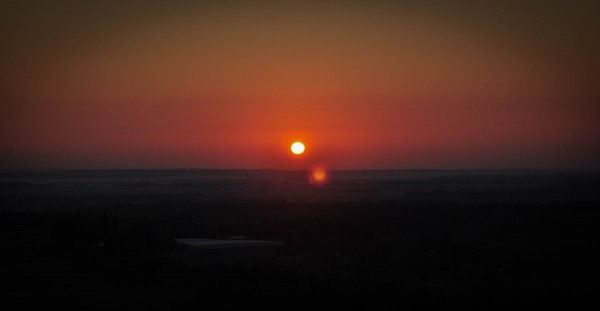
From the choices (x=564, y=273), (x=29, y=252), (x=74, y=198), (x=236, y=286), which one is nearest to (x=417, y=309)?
(x=236, y=286)

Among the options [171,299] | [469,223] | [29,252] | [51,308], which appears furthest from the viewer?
[469,223]

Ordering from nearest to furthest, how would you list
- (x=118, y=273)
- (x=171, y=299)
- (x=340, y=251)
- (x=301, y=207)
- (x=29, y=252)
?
1. (x=171, y=299)
2. (x=118, y=273)
3. (x=29, y=252)
4. (x=340, y=251)
5. (x=301, y=207)

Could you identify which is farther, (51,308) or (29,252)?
(29,252)

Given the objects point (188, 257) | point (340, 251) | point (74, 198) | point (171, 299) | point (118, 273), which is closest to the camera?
point (171, 299)

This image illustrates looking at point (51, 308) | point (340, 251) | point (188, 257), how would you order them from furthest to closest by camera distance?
point (340, 251) < point (188, 257) < point (51, 308)

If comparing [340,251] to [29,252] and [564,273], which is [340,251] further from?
[29,252]

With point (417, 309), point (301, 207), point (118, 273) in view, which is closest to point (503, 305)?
point (417, 309)

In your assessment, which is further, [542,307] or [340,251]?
[340,251]

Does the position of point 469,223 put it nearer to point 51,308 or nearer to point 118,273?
point 118,273
